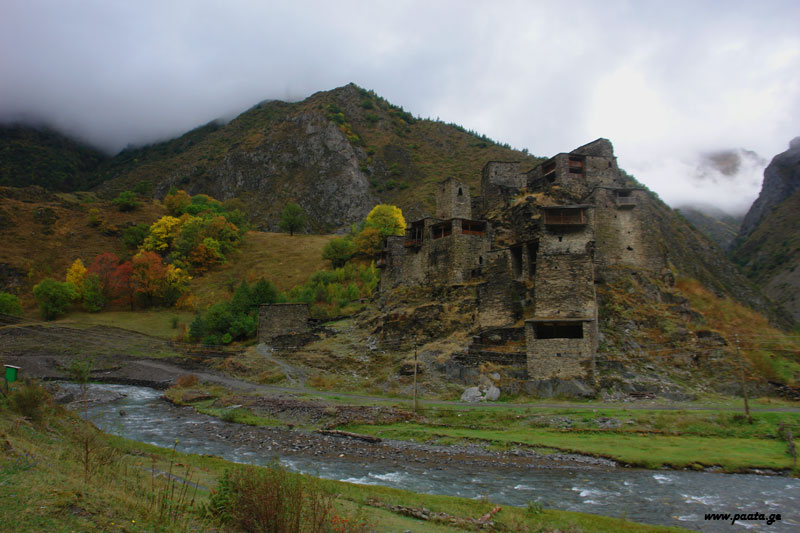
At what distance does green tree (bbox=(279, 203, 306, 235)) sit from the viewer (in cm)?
8619

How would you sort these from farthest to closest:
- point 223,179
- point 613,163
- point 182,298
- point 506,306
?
1. point 223,179
2. point 182,298
3. point 613,163
4. point 506,306

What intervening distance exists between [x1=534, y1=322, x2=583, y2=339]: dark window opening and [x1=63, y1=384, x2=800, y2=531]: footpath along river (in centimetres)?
1197

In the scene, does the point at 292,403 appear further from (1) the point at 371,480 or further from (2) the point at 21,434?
(2) the point at 21,434

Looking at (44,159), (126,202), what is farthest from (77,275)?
(44,159)

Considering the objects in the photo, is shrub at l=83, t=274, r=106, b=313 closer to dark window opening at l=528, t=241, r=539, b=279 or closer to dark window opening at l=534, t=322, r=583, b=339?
A: dark window opening at l=528, t=241, r=539, b=279

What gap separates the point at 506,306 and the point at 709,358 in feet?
40.5

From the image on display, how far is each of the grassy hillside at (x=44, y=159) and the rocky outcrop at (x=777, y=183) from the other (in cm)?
16838

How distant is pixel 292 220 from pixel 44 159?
97.3 meters

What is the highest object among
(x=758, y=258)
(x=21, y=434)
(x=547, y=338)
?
(x=758, y=258)

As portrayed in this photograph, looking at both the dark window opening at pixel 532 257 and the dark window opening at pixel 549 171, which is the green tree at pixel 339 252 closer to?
the dark window opening at pixel 549 171

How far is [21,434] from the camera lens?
40.5 feet

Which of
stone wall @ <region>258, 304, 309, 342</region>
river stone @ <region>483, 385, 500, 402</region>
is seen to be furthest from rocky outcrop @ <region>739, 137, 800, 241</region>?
stone wall @ <region>258, 304, 309, 342</region>

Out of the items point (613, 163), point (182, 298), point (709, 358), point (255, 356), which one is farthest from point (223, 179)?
point (709, 358)

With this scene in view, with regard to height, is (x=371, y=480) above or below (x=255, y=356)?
below
